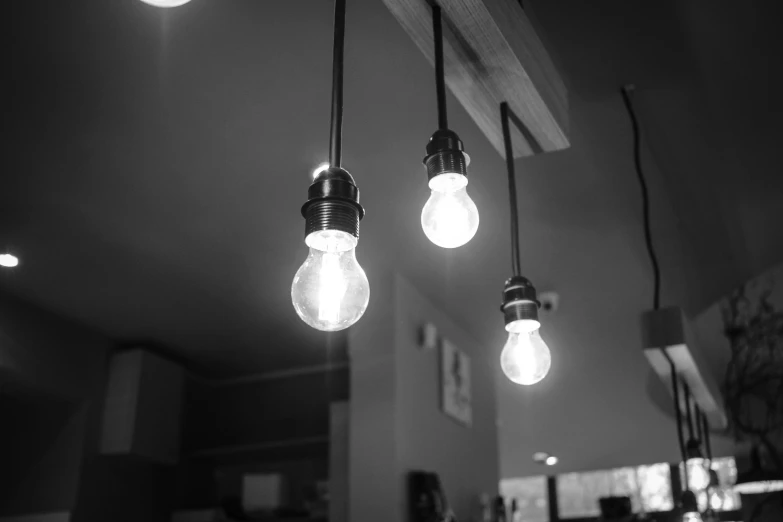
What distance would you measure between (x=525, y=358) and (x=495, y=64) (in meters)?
0.62

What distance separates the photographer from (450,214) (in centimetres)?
135

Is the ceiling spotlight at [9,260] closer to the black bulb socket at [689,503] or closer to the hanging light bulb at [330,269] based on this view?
the hanging light bulb at [330,269]

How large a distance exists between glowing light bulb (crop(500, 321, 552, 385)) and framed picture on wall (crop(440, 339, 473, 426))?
2.56m

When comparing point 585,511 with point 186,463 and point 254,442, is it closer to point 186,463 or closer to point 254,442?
point 254,442

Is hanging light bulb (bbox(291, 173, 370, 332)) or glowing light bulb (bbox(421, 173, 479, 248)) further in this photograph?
glowing light bulb (bbox(421, 173, 479, 248))

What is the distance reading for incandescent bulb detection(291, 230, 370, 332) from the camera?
3.68ft

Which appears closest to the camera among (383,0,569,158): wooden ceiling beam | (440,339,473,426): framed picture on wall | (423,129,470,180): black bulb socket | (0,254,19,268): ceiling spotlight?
(423,129,470,180): black bulb socket

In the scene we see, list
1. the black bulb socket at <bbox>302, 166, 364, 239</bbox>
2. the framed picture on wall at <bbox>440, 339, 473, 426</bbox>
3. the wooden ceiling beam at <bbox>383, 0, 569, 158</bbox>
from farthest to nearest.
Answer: the framed picture on wall at <bbox>440, 339, 473, 426</bbox> < the wooden ceiling beam at <bbox>383, 0, 569, 158</bbox> < the black bulb socket at <bbox>302, 166, 364, 239</bbox>

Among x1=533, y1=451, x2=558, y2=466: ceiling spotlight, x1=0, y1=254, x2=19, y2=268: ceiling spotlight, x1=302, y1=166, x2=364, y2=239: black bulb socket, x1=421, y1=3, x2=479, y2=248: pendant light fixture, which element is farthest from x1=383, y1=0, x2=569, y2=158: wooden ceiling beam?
x1=533, y1=451, x2=558, y2=466: ceiling spotlight

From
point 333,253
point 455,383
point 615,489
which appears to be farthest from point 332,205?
point 615,489

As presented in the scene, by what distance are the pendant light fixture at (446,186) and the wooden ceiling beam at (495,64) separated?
0.18m

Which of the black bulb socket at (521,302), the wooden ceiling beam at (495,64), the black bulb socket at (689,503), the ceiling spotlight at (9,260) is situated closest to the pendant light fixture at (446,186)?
the wooden ceiling beam at (495,64)

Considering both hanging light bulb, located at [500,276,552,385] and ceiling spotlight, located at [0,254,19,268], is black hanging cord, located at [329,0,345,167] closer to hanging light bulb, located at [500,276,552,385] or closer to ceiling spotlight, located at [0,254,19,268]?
hanging light bulb, located at [500,276,552,385]

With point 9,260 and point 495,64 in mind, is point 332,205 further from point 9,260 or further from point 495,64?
point 9,260
